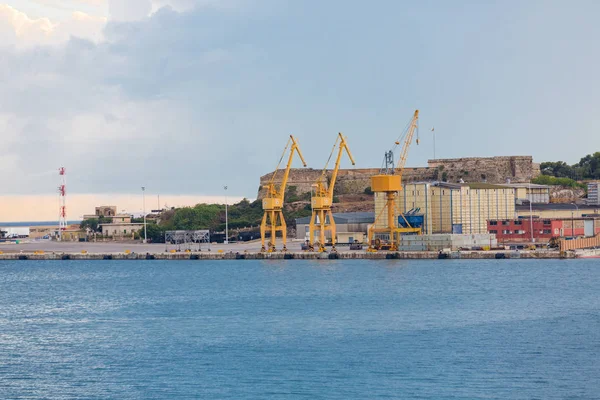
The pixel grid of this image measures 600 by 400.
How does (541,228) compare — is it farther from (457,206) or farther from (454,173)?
(454,173)

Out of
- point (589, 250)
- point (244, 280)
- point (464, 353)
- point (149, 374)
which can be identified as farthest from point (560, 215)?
point (149, 374)

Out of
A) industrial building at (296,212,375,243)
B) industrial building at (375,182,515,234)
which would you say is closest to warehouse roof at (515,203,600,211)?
industrial building at (375,182,515,234)

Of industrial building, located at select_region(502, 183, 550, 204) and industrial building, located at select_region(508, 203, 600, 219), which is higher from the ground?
industrial building, located at select_region(502, 183, 550, 204)

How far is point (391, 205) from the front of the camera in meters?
89.9

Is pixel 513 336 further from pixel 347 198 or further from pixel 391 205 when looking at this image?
pixel 347 198

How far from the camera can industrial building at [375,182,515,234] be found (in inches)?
3755

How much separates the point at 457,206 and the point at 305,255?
54.6ft

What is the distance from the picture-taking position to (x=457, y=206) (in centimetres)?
9538

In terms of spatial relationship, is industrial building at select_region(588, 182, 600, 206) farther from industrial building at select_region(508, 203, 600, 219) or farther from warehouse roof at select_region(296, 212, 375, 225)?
warehouse roof at select_region(296, 212, 375, 225)

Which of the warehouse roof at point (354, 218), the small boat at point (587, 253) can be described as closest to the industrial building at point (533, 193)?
the warehouse roof at point (354, 218)

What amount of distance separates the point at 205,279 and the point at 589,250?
3416 cm

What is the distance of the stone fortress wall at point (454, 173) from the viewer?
5738 inches

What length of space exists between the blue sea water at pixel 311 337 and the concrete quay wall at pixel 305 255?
9.66 m

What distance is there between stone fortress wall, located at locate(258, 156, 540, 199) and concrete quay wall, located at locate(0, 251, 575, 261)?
187ft
